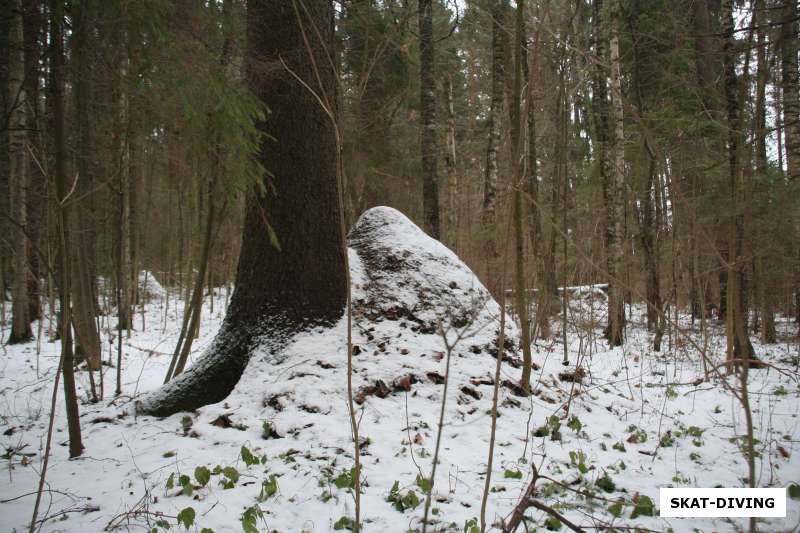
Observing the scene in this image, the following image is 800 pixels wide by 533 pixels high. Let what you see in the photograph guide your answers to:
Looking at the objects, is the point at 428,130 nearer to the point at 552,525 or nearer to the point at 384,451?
the point at 384,451

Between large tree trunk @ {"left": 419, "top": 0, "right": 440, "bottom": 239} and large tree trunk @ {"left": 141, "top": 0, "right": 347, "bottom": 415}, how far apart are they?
3832 millimetres

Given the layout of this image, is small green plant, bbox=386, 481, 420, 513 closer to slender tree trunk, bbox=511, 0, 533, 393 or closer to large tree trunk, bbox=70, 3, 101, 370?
slender tree trunk, bbox=511, 0, 533, 393

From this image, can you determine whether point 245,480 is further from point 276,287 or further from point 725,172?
point 725,172

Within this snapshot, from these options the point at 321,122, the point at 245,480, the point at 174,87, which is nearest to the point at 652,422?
the point at 245,480

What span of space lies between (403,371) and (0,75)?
173 inches

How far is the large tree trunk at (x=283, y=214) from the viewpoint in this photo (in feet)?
12.0

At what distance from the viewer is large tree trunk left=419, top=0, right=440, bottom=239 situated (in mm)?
7398

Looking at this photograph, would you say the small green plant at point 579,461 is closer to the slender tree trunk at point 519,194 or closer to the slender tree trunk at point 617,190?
the slender tree trunk at point 519,194

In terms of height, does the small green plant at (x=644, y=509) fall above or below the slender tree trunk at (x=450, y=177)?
below

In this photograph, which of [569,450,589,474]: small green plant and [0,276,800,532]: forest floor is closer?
[0,276,800,532]: forest floor

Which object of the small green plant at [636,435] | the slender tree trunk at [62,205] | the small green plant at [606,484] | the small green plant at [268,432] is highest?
the slender tree trunk at [62,205]

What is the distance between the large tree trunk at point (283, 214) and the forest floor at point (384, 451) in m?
0.29

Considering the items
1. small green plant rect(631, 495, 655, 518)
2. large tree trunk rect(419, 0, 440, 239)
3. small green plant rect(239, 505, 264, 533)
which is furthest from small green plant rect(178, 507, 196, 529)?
large tree trunk rect(419, 0, 440, 239)

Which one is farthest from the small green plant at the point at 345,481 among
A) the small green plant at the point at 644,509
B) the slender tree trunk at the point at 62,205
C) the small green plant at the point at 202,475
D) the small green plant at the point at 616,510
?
the slender tree trunk at the point at 62,205
